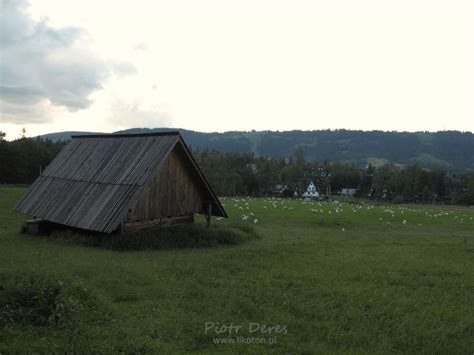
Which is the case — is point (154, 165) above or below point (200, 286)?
above

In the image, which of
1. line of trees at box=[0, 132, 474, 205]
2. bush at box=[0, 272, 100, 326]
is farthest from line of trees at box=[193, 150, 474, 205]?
bush at box=[0, 272, 100, 326]

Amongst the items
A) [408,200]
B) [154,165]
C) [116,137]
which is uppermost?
[116,137]

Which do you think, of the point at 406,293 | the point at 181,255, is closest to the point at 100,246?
the point at 181,255

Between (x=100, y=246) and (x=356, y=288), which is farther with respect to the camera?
(x=100, y=246)

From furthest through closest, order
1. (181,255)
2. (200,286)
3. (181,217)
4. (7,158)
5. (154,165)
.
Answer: (7,158) < (181,217) < (154,165) < (181,255) < (200,286)

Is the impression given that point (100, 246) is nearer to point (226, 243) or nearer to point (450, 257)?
point (226, 243)

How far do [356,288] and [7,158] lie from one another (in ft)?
271

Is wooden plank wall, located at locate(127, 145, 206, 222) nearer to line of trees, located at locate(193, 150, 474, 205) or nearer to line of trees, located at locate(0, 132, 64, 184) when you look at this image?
line of trees, located at locate(0, 132, 64, 184)

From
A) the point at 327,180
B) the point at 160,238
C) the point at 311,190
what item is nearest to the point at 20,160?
the point at 160,238

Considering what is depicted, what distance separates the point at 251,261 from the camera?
1591 centimetres

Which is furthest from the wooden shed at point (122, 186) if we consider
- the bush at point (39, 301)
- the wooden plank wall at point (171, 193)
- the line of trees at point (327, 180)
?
the line of trees at point (327, 180)

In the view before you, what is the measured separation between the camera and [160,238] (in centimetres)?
1916

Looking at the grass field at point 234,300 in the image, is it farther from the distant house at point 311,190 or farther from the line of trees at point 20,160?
the distant house at point 311,190

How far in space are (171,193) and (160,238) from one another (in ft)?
10.7
